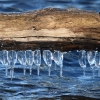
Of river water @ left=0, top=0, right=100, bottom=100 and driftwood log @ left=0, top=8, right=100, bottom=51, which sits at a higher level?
driftwood log @ left=0, top=8, right=100, bottom=51

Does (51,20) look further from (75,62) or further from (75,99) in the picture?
(75,62)

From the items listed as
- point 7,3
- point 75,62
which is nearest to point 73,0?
point 7,3

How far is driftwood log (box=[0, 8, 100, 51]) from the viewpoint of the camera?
421 centimetres

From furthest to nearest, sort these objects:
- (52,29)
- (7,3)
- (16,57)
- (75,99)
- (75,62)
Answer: (7,3) < (75,62) < (75,99) < (16,57) < (52,29)

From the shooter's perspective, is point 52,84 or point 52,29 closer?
point 52,29

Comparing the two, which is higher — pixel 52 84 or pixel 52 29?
pixel 52 29

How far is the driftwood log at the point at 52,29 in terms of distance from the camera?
421 cm

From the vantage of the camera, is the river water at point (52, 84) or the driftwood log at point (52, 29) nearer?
the driftwood log at point (52, 29)

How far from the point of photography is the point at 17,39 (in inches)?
167

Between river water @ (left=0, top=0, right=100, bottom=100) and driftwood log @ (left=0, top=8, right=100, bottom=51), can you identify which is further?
river water @ (left=0, top=0, right=100, bottom=100)

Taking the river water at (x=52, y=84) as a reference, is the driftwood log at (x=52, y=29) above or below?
above

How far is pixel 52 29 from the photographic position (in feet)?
13.8

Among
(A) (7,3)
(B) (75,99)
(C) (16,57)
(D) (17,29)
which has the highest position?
(A) (7,3)

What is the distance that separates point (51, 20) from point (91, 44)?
1.51ft
